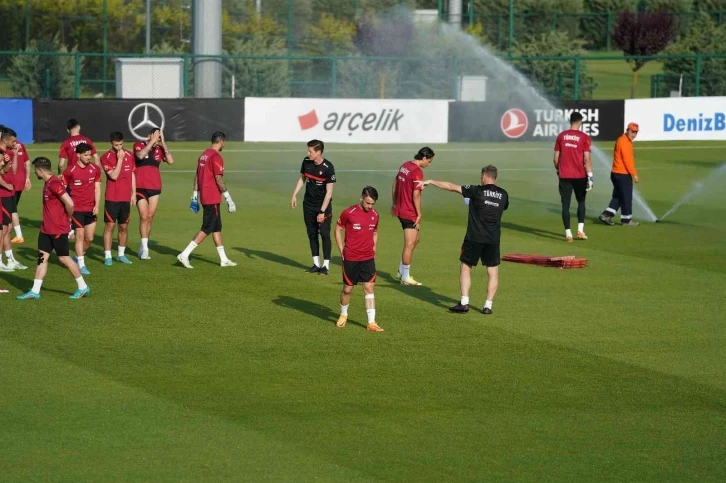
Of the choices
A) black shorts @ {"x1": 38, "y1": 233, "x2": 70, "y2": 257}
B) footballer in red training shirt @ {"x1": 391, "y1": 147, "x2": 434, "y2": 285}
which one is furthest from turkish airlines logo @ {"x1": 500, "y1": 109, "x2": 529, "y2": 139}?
black shorts @ {"x1": 38, "y1": 233, "x2": 70, "y2": 257}

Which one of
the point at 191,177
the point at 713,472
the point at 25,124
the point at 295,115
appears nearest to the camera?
the point at 713,472

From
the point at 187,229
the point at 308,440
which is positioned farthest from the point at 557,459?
the point at 187,229

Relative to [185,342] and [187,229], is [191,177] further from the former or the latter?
[185,342]

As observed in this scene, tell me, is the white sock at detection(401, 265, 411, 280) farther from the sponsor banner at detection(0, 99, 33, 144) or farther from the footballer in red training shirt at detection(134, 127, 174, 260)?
the sponsor banner at detection(0, 99, 33, 144)

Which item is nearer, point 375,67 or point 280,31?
point 375,67

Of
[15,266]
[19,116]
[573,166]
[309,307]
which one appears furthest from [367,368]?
[19,116]

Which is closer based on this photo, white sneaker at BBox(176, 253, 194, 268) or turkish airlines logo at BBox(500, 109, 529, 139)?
white sneaker at BBox(176, 253, 194, 268)

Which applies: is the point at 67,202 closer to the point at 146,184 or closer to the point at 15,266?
the point at 15,266

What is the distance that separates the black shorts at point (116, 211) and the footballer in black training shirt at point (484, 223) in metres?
6.04

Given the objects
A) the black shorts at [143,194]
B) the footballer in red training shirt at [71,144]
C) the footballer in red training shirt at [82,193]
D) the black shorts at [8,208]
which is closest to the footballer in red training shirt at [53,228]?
the footballer in red training shirt at [82,193]

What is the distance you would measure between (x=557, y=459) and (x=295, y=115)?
31.1m

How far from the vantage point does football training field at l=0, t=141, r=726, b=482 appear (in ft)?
32.4

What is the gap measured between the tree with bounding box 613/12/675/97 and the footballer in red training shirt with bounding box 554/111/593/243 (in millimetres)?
49651

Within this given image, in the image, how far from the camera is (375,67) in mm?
52562
